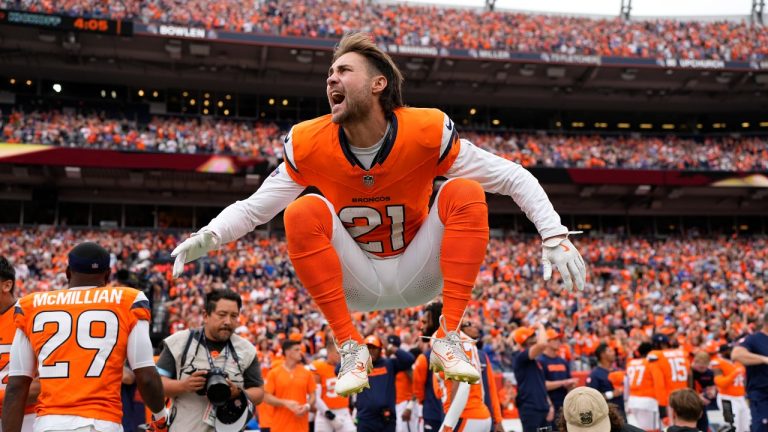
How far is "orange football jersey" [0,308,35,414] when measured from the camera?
4715mm

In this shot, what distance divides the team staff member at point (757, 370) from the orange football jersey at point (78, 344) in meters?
6.56

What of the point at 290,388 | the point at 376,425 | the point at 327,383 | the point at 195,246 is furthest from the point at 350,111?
the point at 327,383

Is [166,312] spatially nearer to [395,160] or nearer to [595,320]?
[595,320]

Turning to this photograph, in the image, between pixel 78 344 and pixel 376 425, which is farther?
pixel 376 425

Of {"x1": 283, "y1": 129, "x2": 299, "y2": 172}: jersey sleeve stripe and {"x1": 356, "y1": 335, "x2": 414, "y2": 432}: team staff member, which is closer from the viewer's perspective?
{"x1": 283, "y1": 129, "x2": 299, "y2": 172}: jersey sleeve stripe

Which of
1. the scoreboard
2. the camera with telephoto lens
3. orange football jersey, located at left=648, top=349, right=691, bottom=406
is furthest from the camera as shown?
the scoreboard

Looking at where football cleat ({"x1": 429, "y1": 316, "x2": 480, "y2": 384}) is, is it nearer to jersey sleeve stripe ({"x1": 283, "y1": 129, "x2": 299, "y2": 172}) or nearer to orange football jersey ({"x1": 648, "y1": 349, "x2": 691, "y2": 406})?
jersey sleeve stripe ({"x1": 283, "y1": 129, "x2": 299, "y2": 172})

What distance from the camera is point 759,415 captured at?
7953 mm

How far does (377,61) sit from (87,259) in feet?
6.75

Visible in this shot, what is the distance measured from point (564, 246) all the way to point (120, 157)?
78.4 ft

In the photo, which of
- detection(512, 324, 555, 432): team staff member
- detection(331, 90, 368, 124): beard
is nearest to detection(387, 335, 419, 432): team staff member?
detection(512, 324, 555, 432): team staff member

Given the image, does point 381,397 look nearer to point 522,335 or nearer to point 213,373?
point 522,335

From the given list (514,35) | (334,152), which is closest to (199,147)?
(514,35)

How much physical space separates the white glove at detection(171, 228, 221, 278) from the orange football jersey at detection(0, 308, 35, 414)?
204 cm
